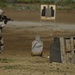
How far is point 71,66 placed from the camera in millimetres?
9836

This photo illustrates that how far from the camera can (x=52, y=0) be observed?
4356 centimetres

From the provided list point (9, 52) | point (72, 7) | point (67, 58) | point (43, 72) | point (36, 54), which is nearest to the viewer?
point (43, 72)

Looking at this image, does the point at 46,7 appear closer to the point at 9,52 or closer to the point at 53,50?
the point at 9,52

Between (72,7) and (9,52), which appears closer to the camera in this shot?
(9,52)

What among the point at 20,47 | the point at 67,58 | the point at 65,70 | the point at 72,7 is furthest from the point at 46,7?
the point at 65,70

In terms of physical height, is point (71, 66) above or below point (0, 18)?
below

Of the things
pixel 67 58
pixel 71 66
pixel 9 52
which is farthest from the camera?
pixel 9 52

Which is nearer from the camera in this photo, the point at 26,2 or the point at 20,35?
the point at 20,35

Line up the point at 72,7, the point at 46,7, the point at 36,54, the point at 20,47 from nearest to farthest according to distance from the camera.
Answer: the point at 36,54
the point at 20,47
the point at 46,7
the point at 72,7

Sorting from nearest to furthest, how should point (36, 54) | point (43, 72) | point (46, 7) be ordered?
point (43, 72) < point (36, 54) < point (46, 7)

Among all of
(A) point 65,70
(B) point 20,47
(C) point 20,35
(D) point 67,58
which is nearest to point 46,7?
(C) point 20,35

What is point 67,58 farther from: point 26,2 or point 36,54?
point 26,2

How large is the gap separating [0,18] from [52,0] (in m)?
32.6

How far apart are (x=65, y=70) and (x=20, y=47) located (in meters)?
7.26
